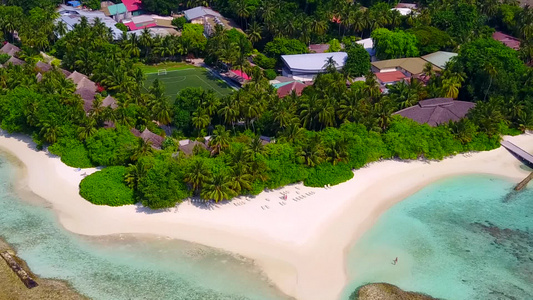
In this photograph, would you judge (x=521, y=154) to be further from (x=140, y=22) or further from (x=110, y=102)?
(x=140, y=22)

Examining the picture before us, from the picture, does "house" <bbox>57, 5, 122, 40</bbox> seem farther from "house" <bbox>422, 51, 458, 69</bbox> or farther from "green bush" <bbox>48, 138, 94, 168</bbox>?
"house" <bbox>422, 51, 458, 69</bbox>

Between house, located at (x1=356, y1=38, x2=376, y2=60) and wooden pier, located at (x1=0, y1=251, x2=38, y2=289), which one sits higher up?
house, located at (x1=356, y1=38, x2=376, y2=60)

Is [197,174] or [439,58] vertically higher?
[197,174]

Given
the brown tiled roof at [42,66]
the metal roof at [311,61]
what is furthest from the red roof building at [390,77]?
the brown tiled roof at [42,66]

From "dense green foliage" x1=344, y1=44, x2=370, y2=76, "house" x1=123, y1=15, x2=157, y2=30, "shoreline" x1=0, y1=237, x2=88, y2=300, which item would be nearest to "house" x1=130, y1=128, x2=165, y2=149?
"shoreline" x1=0, y1=237, x2=88, y2=300

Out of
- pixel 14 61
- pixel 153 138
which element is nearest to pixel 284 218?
pixel 153 138

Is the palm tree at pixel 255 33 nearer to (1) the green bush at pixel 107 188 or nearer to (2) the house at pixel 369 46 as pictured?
(2) the house at pixel 369 46
